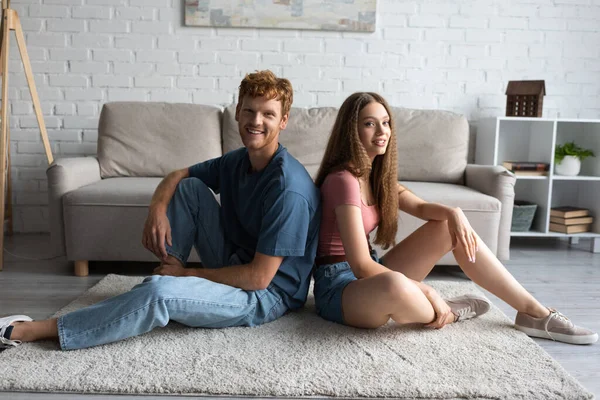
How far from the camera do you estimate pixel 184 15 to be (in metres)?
3.54

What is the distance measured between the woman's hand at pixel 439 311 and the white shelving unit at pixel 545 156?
151cm

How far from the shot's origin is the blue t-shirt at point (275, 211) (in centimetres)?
176

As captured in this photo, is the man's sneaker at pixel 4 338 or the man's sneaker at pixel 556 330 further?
the man's sneaker at pixel 556 330

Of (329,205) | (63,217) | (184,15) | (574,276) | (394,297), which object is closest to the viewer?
(394,297)

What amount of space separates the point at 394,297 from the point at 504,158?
2.41 metres

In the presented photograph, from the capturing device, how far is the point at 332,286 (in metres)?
1.92

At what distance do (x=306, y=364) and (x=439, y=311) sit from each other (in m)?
0.50

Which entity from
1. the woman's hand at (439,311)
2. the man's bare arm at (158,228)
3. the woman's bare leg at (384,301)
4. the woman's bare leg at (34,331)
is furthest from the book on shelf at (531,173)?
the woman's bare leg at (34,331)

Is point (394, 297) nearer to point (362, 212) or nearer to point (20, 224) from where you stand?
point (362, 212)

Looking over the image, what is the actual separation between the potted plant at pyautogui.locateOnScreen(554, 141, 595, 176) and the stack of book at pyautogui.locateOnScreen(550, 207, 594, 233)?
225mm

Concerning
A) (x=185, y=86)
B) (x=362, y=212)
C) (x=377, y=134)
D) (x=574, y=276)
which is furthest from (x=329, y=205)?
(x=185, y=86)

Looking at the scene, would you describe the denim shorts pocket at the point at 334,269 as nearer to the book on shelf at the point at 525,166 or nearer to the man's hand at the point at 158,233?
the man's hand at the point at 158,233

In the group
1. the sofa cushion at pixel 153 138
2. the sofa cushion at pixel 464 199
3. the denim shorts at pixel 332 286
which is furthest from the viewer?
the sofa cushion at pixel 153 138

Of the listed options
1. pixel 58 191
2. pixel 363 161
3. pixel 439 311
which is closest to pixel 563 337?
pixel 439 311
